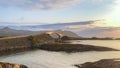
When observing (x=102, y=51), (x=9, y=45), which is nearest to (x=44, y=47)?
(x=9, y=45)

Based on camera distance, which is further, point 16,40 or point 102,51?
point 16,40

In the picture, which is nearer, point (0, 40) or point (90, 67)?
point (90, 67)

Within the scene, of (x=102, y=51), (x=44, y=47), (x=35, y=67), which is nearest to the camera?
(x=35, y=67)

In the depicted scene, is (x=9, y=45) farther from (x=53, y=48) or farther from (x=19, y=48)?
(x=53, y=48)

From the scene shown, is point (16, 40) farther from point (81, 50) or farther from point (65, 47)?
point (81, 50)

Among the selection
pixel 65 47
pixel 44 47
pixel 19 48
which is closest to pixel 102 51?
pixel 65 47

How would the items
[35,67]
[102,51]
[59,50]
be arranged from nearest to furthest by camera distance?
[35,67]
[102,51]
[59,50]

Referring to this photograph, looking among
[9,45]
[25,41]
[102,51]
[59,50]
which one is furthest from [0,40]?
[102,51]

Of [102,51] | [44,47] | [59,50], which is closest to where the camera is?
[102,51]

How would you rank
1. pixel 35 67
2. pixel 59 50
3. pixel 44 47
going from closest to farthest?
pixel 35 67, pixel 59 50, pixel 44 47
